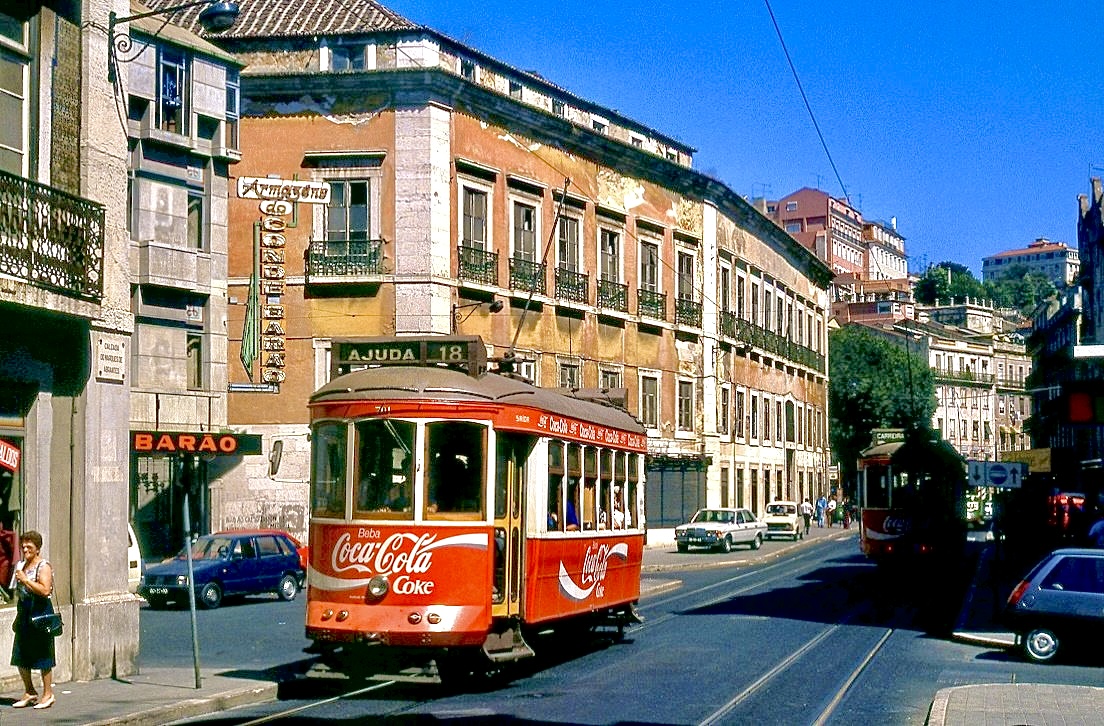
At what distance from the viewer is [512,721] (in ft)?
42.4

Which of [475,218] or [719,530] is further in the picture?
[719,530]

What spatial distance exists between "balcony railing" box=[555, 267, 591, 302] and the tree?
145 feet

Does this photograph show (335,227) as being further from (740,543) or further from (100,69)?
(100,69)

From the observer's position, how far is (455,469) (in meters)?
15.3

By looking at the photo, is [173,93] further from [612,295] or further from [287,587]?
[612,295]

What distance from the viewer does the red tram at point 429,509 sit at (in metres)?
14.8

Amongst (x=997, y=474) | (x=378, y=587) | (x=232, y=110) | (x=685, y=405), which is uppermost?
(x=232, y=110)

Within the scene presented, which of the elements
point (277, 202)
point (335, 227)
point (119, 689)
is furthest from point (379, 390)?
point (335, 227)

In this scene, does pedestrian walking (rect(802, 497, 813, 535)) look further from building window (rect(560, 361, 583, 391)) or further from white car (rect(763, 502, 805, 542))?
building window (rect(560, 361, 583, 391))

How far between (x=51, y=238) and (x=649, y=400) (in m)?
35.8

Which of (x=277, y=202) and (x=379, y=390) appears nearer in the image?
(x=379, y=390)

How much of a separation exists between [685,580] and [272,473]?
2164 cm

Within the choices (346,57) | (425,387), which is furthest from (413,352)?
A: (346,57)

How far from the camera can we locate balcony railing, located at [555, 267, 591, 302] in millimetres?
44188
